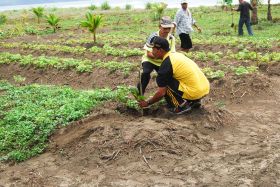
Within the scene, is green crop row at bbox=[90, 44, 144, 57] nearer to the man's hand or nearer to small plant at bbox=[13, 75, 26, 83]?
small plant at bbox=[13, 75, 26, 83]

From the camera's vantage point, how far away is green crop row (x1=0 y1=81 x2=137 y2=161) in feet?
20.6

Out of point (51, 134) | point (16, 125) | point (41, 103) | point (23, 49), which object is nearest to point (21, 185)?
point (51, 134)

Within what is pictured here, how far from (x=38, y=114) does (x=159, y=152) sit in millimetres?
2506

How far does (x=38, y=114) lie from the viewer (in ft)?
23.0

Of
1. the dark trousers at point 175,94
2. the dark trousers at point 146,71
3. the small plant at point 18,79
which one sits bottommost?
the small plant at point 18,79

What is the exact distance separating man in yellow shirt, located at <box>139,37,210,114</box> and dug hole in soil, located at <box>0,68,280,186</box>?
0.26 metres

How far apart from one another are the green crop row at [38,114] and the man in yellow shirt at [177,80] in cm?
81

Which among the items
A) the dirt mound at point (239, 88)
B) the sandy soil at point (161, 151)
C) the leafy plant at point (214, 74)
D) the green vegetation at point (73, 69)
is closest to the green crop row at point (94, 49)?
the green vegetation at point (73, 69)

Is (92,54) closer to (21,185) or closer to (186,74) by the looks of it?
(186,74)

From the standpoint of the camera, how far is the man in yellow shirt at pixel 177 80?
6.36 m

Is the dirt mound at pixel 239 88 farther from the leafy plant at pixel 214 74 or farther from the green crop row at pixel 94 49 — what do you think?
the green crop row at pixel 94 49

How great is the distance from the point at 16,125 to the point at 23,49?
9.56m

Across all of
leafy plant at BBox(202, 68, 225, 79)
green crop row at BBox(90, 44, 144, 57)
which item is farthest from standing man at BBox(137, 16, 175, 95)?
green crop row at BBox(90, 44, 144, 57)

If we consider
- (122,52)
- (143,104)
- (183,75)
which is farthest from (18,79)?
(183,75)
